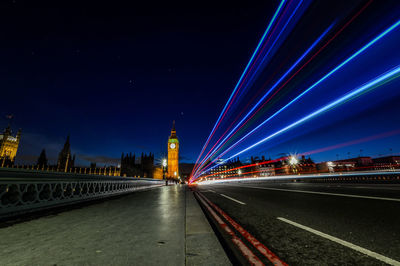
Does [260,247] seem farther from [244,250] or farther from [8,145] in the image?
[8,145]

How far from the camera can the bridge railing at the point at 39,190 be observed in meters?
4.96

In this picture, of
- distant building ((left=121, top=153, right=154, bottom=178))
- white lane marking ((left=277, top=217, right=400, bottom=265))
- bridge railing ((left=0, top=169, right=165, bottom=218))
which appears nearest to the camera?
white lane marking ((left=277, top=217, right=400, bottom=265))

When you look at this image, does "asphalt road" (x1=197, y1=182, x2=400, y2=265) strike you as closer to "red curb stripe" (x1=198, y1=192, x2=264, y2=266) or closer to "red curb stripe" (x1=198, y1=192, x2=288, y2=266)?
"red curb stripe" (x1=198, y1=192, x2=288, y2=266)

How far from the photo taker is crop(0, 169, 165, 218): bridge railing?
4.96m

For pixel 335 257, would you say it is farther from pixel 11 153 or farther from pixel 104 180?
pixel 11 153

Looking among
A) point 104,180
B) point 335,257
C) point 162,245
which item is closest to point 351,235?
point 335,257

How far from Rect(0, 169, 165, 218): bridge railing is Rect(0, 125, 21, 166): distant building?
16905 centimetres

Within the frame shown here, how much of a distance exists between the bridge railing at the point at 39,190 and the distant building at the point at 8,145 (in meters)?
169

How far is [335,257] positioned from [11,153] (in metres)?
197

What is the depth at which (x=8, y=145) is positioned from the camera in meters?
135

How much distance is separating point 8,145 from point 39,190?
189 metres

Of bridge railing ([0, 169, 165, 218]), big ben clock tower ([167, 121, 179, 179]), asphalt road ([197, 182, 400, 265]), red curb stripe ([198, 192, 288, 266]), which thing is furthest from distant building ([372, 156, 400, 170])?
big ben clock tower ([167, 121, 179, 179])

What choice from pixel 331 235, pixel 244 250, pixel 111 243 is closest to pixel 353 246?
pixel 331 235

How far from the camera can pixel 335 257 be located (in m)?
2.38
